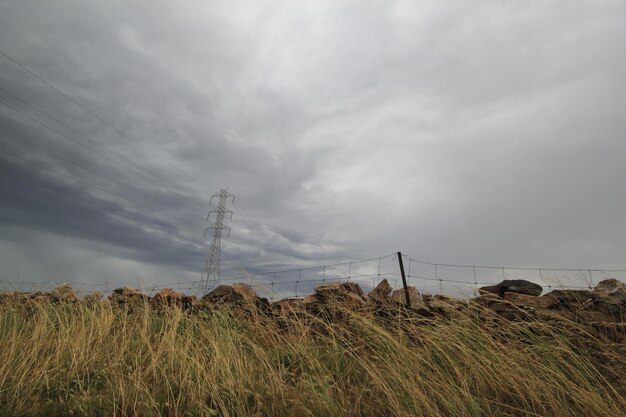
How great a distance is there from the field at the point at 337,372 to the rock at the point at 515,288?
2.30 feet

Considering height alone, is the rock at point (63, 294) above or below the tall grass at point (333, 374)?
above

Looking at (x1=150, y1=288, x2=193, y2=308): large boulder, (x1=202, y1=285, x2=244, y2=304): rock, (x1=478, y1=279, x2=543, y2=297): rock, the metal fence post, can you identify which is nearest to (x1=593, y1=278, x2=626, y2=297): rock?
(x1=478, y1=279, x2=543, y2=297): rock

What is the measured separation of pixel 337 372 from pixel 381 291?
2.44 meters

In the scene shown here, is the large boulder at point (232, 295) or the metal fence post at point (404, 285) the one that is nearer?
the metal fence post at point (404, 285)

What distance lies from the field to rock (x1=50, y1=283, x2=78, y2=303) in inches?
148

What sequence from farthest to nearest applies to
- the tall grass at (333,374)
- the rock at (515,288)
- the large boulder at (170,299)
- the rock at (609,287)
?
the large boulder at (170,299) < the rock at (515,288) < the rock at (609,287) < the tall grass at (333,374)

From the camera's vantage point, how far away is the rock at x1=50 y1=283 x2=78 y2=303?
33.0 feet

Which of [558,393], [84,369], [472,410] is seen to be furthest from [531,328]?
[84,369]

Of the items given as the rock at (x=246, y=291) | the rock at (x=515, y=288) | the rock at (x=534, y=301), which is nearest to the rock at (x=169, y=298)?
the rock at (x=246, y=291)

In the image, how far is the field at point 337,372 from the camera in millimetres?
3740

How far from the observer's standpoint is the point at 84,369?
16.3 ft

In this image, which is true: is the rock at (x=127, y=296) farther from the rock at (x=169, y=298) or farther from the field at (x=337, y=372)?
the field at (x=337, y=372)

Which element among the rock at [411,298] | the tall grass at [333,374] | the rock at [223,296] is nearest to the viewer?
the tall grass at [333,374]

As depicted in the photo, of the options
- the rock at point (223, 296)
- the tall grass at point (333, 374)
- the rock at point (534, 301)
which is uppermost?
the rock at point (223, 296)
